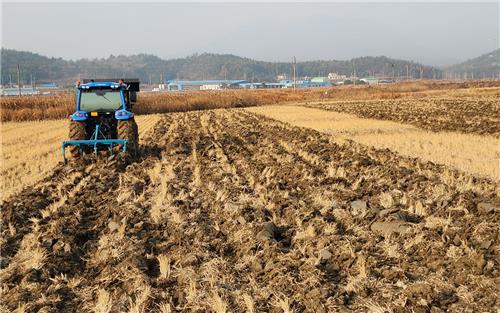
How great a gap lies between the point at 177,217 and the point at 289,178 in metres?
3.22

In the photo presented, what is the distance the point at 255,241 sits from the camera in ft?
18.8

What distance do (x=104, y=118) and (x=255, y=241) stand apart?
796cm

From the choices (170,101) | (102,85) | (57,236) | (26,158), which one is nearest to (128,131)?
(102,85)

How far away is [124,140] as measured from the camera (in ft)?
37.7

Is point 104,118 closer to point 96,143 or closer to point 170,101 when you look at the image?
point 96,143

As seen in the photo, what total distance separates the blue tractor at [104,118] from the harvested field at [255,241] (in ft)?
5.56

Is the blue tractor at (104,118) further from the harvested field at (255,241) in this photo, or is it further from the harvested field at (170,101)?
the harvested field at (170,101)

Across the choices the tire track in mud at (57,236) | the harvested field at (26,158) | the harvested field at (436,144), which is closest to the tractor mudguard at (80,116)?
the harvested field at (26,158)

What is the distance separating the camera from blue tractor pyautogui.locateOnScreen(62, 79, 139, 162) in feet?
38.8

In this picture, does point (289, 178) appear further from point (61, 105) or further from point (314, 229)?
point (61, 105)

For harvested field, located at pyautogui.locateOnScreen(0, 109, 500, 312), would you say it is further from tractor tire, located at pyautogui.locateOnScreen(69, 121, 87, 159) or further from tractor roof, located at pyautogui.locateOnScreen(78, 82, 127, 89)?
tractor roof, located at pyautogui.locateOnScreen(78, 82, 127, 89)

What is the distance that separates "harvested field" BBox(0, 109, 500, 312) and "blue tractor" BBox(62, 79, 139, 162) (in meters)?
1.70

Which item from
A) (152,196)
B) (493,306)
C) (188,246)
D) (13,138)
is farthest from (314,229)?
(13,138)

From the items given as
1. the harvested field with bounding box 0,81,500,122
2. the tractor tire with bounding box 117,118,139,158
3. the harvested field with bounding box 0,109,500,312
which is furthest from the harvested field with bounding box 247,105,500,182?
the harvested field with bounding box 0,81,500,122
